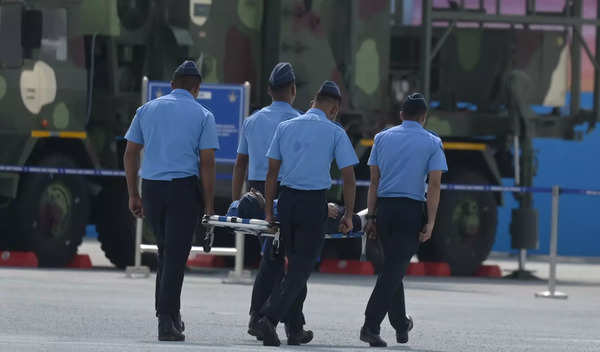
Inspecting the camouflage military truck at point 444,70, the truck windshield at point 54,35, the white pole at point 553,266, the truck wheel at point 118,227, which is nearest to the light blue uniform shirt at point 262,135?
the white pole at point 553,266

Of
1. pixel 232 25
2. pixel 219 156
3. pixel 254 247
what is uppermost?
pixel 232 25

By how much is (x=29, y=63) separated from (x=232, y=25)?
92.5 inches

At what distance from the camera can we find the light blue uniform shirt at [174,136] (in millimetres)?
11055

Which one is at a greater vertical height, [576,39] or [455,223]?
[576,39]

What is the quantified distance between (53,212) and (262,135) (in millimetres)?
8904

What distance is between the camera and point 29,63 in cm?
1977

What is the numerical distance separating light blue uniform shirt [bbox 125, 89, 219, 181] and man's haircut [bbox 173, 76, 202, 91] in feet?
0.38

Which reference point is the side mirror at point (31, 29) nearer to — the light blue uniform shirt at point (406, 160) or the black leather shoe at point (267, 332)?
the light blue uniform shirt at point (406, 160)

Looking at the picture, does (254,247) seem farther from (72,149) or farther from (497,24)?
(497,24)

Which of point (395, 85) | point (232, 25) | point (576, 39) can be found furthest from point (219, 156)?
point (576, 39)

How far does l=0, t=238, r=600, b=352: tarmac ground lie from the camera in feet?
37.7

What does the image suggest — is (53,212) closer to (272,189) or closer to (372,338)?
(372,338)

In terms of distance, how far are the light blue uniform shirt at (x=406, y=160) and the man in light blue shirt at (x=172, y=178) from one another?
3.62 ft

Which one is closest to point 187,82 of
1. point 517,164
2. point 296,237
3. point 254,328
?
point 296,237
